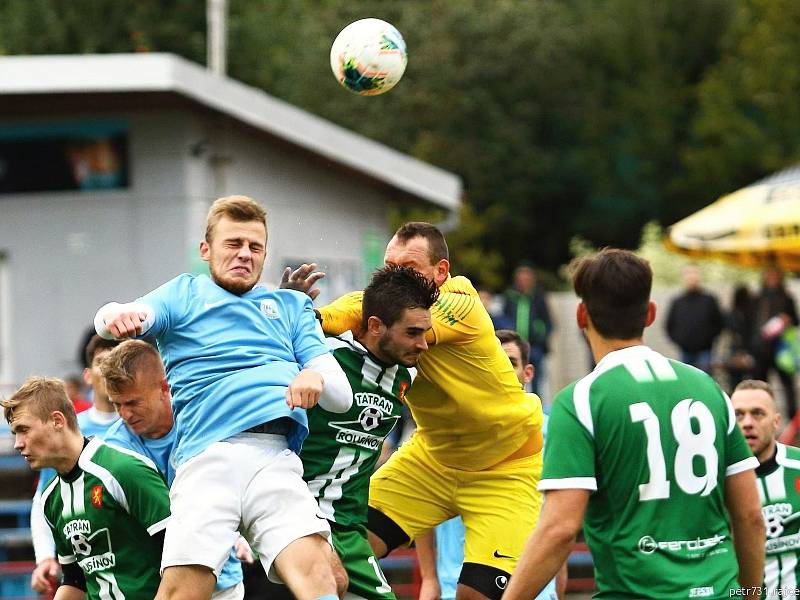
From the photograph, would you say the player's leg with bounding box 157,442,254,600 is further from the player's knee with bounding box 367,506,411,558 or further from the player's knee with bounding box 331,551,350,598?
the player's knee with bounding box 367,506,411,558

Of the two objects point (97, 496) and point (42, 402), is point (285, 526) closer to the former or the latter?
point (97, 496)

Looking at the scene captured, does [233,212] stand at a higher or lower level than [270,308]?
higher

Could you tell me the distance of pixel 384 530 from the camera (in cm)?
720

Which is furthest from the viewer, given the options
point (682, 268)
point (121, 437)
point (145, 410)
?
Answer: point (682, 268)

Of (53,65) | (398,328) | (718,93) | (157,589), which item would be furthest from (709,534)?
(718,93)

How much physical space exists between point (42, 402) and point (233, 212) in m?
1.21

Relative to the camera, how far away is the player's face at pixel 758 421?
7.19 m

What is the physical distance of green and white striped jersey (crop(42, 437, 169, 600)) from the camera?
5.86 m

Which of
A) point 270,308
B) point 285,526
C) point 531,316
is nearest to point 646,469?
point 285,526

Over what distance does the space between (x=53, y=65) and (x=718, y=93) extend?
94.8 feet

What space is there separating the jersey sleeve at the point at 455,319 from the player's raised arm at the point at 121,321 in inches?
60.9

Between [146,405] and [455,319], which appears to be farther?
[455,319]

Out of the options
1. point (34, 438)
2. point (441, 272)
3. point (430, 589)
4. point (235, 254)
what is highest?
point (235, 254)

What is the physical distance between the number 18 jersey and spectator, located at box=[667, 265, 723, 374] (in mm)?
12640
